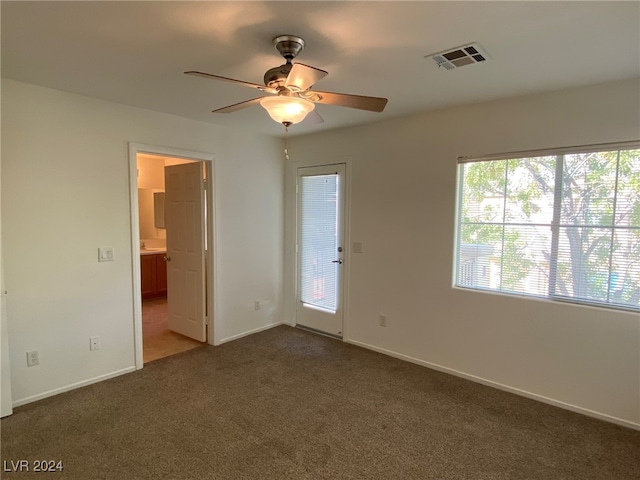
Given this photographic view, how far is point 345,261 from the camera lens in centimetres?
414

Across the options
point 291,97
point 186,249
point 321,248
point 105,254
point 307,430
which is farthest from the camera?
point 321,248

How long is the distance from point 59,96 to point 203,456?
2.93 meters

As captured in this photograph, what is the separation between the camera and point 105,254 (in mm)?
3154

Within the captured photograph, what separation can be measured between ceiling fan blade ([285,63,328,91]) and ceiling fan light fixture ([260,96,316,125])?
95mm

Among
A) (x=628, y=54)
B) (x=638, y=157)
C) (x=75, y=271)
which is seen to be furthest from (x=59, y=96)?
(x=638, y=157)

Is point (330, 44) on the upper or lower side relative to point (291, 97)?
upper

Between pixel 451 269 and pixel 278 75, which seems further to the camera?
pixel 451 269

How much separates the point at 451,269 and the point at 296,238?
6.76ft

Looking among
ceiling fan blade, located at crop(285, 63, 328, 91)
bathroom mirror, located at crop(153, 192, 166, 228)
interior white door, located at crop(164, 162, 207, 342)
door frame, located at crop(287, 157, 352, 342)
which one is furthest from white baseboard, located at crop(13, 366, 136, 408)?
bathroom mirror, located at crop(153, 192, 166, 228)

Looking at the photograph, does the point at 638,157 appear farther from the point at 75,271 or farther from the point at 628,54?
the point at 75,271

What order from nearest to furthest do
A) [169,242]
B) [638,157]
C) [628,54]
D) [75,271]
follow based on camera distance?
[628,54] → [638,157] → [75,271] → [169,242]

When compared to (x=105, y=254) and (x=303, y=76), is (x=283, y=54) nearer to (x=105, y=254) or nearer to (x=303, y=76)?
(x=303, y=76)

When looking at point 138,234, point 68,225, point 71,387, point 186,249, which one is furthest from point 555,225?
point 71,387

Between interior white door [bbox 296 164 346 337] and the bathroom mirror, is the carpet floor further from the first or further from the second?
the bathroom mirror
